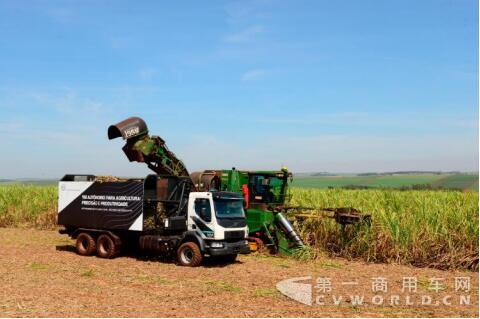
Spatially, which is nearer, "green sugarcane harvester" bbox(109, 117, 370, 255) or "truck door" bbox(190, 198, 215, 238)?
"truck door" bbox(190, 198, 215, 238)

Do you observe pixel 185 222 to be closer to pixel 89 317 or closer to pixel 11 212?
pixel 89 317

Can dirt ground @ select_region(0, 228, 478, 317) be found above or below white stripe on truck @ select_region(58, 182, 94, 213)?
below

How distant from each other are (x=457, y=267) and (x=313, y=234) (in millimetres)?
5144

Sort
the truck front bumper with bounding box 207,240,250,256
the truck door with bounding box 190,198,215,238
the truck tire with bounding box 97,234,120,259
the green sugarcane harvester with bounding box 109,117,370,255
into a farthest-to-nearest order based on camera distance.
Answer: the green sugarcane harvester with bounding box 109,117,370,255, the truck tire with bounding box 97,234,120,259, the truck door with bounding box 190,198,215,238, the truck front bumper with bounding box 207,240,250,256

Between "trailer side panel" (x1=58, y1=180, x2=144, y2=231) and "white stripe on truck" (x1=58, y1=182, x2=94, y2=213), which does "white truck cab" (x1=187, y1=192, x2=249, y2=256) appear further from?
"white stripe on truck" (x1=58, y1=182, x2=94, y2=213)

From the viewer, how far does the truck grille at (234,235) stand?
16.2 metres

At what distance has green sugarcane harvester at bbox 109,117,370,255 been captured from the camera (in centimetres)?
1808

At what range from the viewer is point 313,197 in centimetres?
2350

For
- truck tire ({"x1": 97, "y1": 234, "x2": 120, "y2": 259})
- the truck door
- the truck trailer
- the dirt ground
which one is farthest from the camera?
truck tire ({"x1": 97, "y1": 234, "x2": 120, "y2": 259})

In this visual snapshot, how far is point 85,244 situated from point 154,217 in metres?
3.13

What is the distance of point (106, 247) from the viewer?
714 inches

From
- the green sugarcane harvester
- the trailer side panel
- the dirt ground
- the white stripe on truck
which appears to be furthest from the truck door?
the white stripe on truck

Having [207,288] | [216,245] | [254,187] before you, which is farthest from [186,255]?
[254,187]

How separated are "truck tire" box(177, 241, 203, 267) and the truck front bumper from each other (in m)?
0.39
